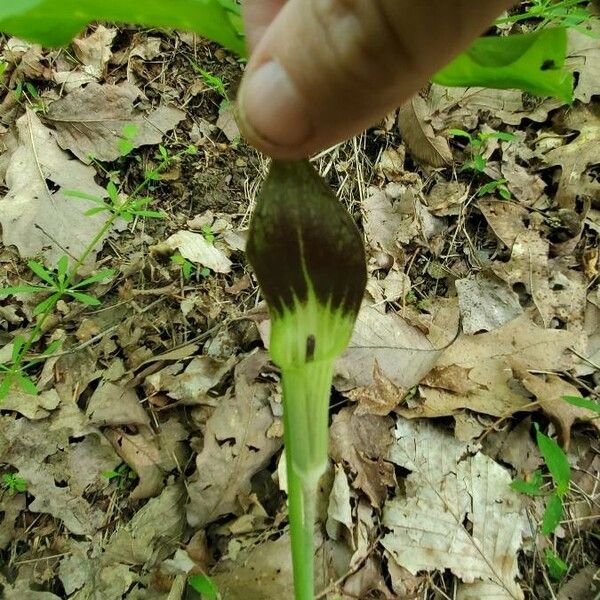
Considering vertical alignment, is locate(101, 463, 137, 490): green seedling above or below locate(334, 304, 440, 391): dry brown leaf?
above

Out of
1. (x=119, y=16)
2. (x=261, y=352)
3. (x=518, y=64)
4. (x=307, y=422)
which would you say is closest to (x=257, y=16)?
(x=119, y=16)

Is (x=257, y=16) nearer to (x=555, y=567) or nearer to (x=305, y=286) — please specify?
(x=305, y=286)

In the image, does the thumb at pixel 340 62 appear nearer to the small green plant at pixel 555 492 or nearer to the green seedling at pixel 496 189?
the small green plant at pixel 555 492

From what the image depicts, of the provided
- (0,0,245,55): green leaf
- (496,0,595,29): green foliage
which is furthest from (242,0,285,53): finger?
(496,0,595,29): green foliage

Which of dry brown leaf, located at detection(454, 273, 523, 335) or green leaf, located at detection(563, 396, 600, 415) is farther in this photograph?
dry brown leaf, located at detection(454, 273, 523, 335)

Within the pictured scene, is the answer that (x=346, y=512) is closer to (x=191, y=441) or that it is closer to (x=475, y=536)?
(x=475, y=536)

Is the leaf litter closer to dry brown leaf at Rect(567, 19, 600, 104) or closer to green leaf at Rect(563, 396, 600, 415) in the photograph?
dry brown leaf at Rect(567, 19, 600, 104)

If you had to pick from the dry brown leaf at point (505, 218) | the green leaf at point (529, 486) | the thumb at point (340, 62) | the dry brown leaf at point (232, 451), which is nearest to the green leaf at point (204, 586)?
the dry brown leaf at point (232, 451)

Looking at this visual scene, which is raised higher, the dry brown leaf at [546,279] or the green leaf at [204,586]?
the green leaf at [204,586]
